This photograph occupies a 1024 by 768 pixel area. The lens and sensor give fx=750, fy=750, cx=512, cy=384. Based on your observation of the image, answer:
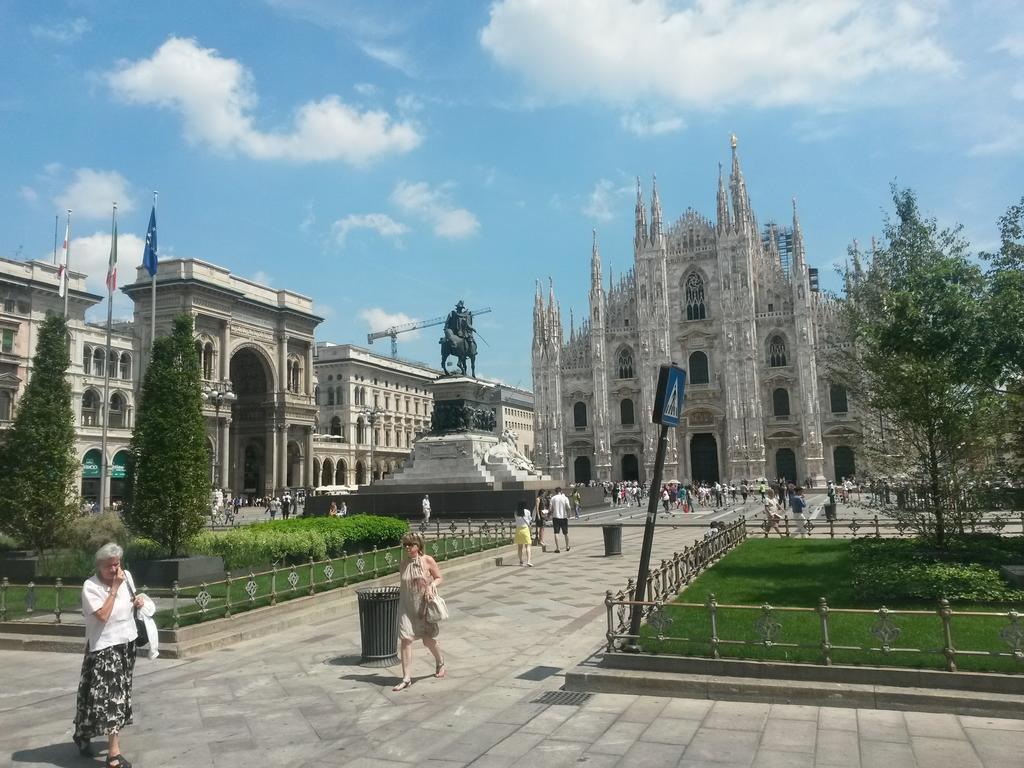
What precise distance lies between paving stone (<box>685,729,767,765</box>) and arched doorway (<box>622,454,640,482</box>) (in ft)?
207

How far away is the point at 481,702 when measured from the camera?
7180mm

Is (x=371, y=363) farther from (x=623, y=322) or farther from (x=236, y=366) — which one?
(x=623, y=322)

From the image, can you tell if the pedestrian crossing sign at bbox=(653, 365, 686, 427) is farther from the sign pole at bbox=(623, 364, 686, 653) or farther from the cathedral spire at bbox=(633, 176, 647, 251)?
the cathedral spire at bbox=(633, 176, 647, 251)

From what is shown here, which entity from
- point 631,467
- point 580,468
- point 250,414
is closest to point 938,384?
point 631,467

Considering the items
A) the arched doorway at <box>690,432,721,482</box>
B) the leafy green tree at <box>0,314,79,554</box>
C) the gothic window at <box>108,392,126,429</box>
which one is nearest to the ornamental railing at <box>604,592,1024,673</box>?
the leafy green tree at <box>0,314,79,554</box>

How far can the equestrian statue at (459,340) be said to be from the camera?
3409cm

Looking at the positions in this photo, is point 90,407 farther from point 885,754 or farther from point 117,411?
point 885,754

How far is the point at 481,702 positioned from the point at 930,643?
4592mm

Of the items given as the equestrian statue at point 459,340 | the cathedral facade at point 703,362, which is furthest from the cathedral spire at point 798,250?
the equestrian statue at point 459,340

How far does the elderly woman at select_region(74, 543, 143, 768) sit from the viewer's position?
5617mm

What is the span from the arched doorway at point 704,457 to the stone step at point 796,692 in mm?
60883

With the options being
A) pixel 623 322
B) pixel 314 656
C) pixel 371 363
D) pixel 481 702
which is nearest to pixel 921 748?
pixel 481 702

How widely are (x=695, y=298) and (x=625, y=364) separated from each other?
28.7 feet

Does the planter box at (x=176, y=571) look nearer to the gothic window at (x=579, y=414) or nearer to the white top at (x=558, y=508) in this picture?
the white top at (x=558, y=508)
